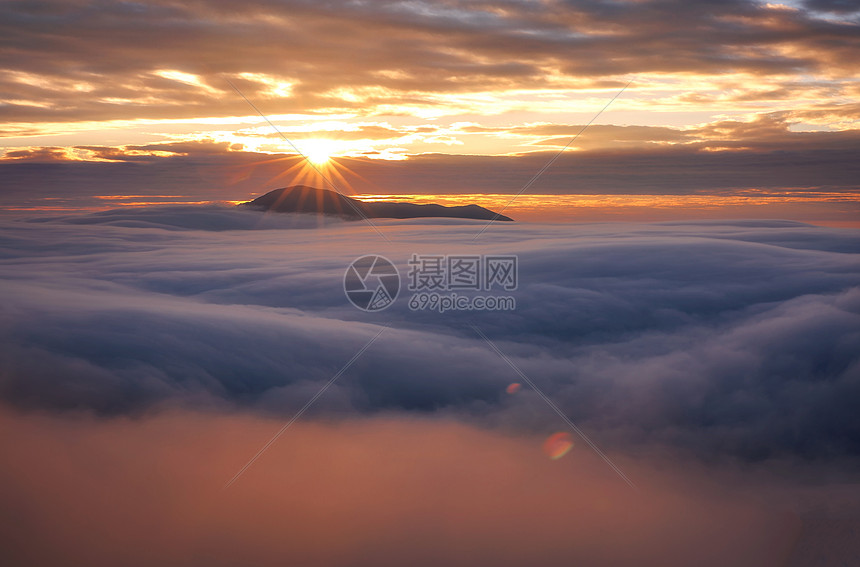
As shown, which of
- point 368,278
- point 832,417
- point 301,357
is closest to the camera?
point 832,417

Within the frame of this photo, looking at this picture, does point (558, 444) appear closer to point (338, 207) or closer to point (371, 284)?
point (371, 284)

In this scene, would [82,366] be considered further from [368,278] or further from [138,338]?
[368,278]

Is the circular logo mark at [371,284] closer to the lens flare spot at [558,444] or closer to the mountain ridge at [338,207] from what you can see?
the lens flare spot at [558,444]

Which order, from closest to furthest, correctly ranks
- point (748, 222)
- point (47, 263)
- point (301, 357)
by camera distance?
1. point (301, 357)
2. point (47, 263)
3. point (748, 222)

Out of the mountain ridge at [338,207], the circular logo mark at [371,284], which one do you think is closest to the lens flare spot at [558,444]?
the circular logo mark at [371,284]

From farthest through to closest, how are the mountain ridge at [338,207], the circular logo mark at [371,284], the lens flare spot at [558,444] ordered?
1. the mountain ridge at [338,207]
2. the circular logo mark at [371,284]
3. the lens flare spot at [558,444]

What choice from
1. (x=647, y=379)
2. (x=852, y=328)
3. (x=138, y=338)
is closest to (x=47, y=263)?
(x=138, y=338)

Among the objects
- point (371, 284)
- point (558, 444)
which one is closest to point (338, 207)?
point (371, 284)
